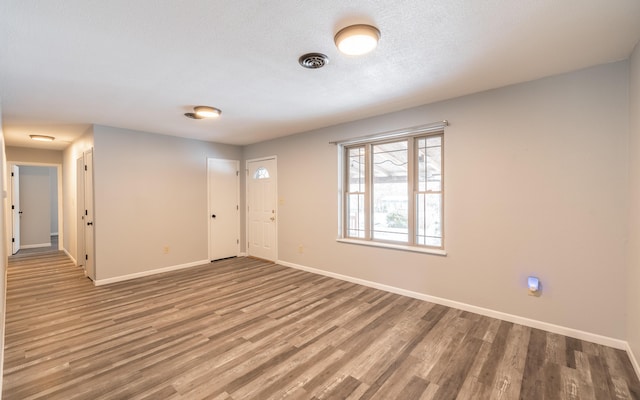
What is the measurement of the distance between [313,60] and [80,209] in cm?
540

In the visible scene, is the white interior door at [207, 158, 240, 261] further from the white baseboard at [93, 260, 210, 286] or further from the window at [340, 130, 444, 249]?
the window at [340, 130, 444, 249]

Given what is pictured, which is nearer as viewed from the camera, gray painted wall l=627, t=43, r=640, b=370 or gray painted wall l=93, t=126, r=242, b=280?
gray painted wall l=627, t=43, r=640, b=370

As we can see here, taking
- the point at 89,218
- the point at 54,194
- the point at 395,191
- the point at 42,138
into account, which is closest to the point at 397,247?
the point at 395,191

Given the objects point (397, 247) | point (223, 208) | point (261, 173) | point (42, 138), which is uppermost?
point (42, 138)

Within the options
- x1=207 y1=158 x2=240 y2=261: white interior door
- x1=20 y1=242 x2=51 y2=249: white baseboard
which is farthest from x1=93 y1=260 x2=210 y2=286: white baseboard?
x1=20 y1=242 x2=51 y2=249: white baseboard

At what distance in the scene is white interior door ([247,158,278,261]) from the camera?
18.6ft

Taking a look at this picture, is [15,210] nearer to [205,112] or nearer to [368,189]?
[205,112]

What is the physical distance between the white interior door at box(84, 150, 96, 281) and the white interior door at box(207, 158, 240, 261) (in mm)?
1875

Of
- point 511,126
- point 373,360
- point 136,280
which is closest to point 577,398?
point 373,360

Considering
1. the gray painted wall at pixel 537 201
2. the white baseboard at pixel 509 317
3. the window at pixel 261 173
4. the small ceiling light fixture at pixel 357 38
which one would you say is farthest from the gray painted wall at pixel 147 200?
the small ceiling light fixture at pixel 357 38

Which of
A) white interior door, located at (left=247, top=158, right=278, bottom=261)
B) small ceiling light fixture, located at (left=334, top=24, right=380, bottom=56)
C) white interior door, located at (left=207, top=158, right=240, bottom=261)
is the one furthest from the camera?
white interior door, located at (left=207, top=158, right=240, bottom=261)

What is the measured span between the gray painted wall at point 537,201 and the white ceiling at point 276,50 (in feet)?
0.85

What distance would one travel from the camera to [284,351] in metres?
2.45

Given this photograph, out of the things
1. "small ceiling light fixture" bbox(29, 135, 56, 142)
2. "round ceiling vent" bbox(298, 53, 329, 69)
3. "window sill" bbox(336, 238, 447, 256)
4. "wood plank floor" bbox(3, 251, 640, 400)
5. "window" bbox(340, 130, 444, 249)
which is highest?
"round ceiling vent" bbox(298, 53, 329, 69)
